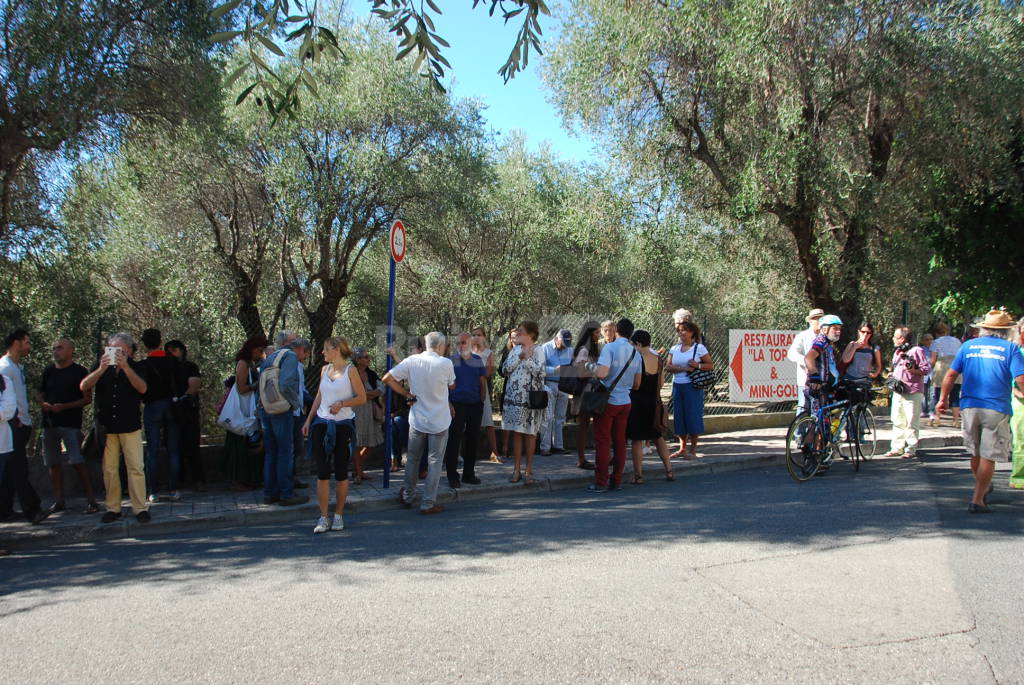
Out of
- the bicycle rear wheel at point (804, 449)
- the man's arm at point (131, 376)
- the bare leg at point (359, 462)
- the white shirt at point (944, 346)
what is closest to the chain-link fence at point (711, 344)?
the white shirt at point (944, 346)

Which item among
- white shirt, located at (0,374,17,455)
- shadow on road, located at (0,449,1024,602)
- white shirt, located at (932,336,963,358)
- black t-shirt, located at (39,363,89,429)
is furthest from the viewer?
white shirt, located at (932,336,963,358)

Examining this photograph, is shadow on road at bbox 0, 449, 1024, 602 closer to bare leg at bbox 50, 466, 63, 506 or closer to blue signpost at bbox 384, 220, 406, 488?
blue signpost at bbox 384, 220, 406, 488

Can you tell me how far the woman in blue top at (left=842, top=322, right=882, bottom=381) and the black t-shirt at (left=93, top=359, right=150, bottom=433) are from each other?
8.07 metres

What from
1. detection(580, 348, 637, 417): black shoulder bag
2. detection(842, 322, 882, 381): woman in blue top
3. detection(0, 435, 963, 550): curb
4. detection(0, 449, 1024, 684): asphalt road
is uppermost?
detection(842, 322, 882, 381): woman in blue top

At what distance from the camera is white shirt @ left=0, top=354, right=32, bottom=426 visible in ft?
22.5

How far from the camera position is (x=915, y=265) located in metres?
16.2

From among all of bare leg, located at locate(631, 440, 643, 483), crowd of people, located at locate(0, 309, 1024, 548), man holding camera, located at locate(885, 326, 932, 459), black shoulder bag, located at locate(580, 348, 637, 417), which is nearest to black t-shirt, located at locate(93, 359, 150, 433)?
crowd of people, located at locate(0, 309, 1024, 548)

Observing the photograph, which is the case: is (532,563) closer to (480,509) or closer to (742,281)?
(480,509)

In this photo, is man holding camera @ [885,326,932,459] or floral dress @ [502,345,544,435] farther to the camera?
man holding camera @ [885,326,932,459]

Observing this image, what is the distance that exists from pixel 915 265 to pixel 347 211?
12.4 m

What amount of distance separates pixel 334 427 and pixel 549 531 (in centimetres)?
218

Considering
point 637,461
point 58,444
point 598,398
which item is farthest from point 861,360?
point 58,444

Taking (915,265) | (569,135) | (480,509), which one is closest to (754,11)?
(569,135)

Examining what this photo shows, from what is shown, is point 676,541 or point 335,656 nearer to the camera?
point 335,656
